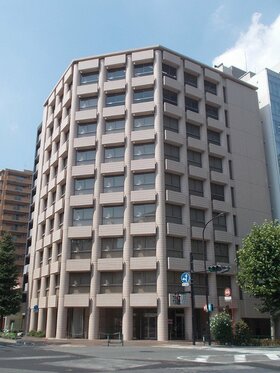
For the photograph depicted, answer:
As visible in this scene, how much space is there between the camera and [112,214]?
142 ft

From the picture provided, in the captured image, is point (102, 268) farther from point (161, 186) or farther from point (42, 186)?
point (42, 186)

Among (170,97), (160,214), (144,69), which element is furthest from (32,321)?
(144,69)

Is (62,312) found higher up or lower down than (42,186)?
lower down

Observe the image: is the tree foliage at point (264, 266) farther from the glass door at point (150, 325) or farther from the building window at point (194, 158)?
the building window at point (194, 158)

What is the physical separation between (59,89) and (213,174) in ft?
79.1

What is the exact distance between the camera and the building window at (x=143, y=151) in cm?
4466

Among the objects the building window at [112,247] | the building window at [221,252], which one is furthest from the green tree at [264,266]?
the building window at [112,247]

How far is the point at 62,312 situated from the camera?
4175cm

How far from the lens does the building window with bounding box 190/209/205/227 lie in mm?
44312

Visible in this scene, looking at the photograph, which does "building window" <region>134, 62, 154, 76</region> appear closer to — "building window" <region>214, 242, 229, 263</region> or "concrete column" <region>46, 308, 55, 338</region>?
"building window" <region>214, 242, 229, 263</region>

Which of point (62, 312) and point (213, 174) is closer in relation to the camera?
point (62, 312)

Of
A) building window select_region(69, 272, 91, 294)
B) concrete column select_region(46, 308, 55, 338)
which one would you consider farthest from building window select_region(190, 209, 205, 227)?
concrete column select_region(46, 308, 55, 338)

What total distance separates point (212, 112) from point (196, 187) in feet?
36.5

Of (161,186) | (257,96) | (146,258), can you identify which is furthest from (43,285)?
(257,96)
